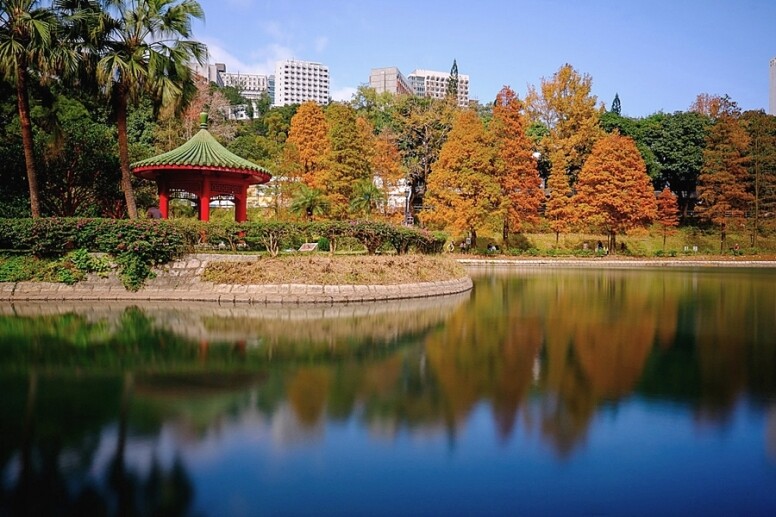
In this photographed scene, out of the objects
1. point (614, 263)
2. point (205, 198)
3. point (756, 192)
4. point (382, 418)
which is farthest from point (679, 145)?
point (382, 418)

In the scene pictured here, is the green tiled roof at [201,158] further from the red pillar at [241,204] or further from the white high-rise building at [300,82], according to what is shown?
the white high-rise building at [300,82]

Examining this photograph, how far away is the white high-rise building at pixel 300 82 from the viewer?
157 meters

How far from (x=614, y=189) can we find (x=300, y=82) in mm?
138448

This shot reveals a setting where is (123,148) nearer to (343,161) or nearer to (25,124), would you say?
(25,124)

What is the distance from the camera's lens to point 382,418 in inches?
230

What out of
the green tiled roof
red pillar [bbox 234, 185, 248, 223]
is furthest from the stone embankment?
red pillar [bbox 234, 185, 248, 223]

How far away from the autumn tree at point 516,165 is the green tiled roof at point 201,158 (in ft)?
67.4

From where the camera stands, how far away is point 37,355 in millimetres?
8547

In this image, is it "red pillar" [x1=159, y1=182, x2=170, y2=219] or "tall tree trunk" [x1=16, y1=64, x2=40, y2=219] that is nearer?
"tall tree trunk" [x1=16, y1=64, x2=40, y2=219]

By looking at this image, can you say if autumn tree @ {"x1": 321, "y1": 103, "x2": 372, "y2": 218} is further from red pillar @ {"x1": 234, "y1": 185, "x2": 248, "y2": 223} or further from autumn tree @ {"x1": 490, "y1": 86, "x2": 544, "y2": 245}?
red pillar @ {"x1": 234, "y1": 185, "x2": 248, "y2": 223}

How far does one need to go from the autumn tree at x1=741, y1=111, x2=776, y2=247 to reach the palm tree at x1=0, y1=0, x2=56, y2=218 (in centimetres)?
4096

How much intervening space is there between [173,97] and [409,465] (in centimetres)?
1592

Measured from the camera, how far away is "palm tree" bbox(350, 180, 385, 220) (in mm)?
28953

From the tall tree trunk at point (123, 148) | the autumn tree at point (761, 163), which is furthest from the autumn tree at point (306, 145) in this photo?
the autumn tree at point (761, 163)
